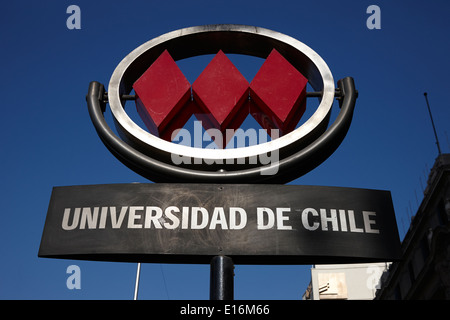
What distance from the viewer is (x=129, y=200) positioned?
3.25 metres

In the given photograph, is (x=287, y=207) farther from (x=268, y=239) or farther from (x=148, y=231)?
(x=148, y=231)

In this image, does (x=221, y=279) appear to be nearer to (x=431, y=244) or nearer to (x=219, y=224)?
(x=219, y=224)

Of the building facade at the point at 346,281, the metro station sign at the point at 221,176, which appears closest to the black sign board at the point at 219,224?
the metro station sign at the point at 221,176

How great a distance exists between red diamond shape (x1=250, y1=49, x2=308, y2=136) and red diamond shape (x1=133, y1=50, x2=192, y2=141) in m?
0.65

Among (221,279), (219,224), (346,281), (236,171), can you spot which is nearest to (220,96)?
(236,171)

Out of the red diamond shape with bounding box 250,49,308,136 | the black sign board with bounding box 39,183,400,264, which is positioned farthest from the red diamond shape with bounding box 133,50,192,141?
the black sign board with bounding box 39,183,400,264

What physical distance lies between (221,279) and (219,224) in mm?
362

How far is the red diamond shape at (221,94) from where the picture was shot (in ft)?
13.9

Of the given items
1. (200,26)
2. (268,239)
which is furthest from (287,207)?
(200,26)

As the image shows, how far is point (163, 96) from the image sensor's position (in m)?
4.31

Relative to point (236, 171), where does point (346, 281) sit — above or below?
above

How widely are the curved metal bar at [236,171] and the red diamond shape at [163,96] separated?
0.47m

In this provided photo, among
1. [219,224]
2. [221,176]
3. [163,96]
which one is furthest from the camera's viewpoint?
[163,96]
